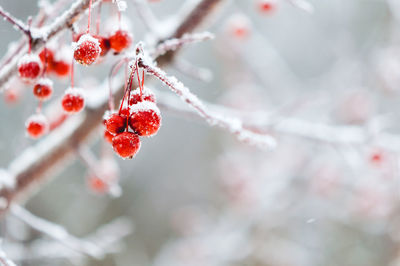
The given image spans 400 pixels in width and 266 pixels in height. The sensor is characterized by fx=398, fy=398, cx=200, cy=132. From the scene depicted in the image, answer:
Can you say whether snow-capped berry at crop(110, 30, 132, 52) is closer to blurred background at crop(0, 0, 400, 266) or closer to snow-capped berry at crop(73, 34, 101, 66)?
snow-capped berry at crop(73, 34, 101, 66)

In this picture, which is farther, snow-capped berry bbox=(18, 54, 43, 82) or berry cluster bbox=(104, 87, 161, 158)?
snow-capped berry bbox=(18, 54, 43, 82)

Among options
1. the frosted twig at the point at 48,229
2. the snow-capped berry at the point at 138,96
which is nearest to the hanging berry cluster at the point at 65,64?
the snow-capped berry at the point at 138,96

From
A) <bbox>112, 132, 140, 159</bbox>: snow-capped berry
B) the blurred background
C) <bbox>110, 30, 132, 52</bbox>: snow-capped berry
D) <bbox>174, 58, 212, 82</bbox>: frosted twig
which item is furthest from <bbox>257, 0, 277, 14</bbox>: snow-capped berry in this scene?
<bbox>112, 132, 140, 159</bbox>: snow-capped berry

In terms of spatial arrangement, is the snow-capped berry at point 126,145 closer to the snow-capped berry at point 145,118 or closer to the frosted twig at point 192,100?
the snow-capped berry at point 145,118

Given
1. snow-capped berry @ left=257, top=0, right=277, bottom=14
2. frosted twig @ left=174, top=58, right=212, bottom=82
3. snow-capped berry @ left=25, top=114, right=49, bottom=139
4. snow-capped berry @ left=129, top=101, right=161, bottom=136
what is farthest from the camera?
snow-capped berry @ left=257, top=0, right=277, bottom=14

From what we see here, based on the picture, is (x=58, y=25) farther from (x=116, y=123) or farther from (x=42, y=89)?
(x=116, y=123)

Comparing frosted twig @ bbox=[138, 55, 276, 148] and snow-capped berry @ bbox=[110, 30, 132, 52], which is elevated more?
snow-capped berry @ bbox=[110, 30, 132, 52]
